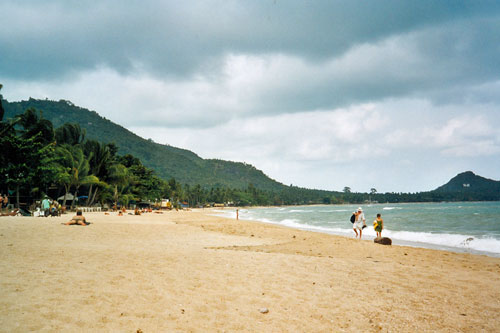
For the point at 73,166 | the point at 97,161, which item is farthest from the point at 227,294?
the point at 97,161

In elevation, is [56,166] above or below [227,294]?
above

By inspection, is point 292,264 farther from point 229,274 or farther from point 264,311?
point 264,311

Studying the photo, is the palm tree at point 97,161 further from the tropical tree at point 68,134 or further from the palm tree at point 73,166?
the palm tree at point 73,166

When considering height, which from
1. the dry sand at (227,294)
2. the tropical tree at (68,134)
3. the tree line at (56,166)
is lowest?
the dry sand at (227,294)

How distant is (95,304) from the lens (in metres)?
4.38

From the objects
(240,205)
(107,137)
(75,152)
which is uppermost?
(107,137)

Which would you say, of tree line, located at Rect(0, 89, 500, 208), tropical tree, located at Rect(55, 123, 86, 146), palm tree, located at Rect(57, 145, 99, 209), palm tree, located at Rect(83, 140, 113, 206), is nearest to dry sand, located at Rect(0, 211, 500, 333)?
tree line, located at Rect(0, 89, 500, 208)

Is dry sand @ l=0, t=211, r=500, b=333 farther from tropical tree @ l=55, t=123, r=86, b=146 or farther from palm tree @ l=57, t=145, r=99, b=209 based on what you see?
tropical tree @ l=55, t=123, r=86, b=146

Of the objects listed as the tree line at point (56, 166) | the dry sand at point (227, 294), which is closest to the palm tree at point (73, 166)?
the tree line at point (56, 166)

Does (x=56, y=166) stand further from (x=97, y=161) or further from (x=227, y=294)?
(x=227, y=294)

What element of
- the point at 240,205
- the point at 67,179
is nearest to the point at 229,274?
the point at 67,179

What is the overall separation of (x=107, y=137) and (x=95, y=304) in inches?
8425

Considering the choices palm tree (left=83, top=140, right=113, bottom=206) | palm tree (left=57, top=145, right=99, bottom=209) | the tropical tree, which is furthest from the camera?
the tropical tree

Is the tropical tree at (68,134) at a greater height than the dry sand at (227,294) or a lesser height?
greater
